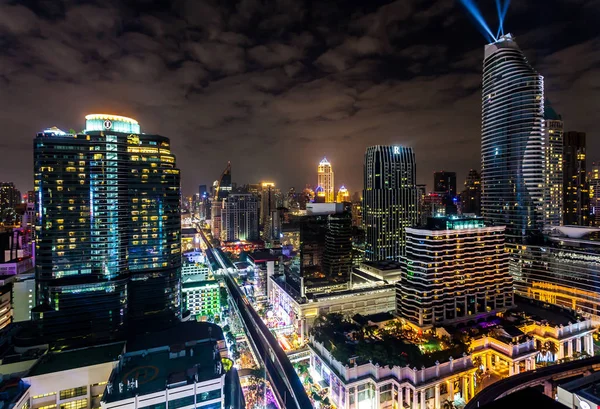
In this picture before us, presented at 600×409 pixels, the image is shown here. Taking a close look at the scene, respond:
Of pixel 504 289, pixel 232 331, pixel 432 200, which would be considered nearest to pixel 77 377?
pixel 232 331

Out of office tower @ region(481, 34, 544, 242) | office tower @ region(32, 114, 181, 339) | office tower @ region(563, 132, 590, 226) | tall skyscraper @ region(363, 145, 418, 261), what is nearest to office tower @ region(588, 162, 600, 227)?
office tower @ region(563, 132, 590, 226)

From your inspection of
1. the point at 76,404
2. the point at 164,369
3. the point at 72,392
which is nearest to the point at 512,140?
the point at 164,369

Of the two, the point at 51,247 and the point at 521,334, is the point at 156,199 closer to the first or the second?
the point at 51,247

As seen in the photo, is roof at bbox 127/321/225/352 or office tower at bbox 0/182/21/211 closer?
roof at bbox 127/321/225/352

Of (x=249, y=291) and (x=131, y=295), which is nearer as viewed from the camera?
(x=131, y=295)

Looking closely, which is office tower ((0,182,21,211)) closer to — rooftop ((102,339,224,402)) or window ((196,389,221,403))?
rooftop ((102,339,224,402))

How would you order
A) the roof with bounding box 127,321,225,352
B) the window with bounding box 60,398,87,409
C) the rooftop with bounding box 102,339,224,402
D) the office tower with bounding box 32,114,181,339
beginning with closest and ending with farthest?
the rooftop with bounding box 102,339,224,402 < the window with bounding box 60,398,87,409 < the roof with bounding box 127,321,225,352 < the office tower with bounding box 32,114,181,339

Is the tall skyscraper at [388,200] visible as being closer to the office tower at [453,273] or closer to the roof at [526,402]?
the office tower at [453,273]

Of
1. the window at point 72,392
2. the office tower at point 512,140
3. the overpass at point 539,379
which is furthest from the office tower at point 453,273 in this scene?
the window at point 72,392
